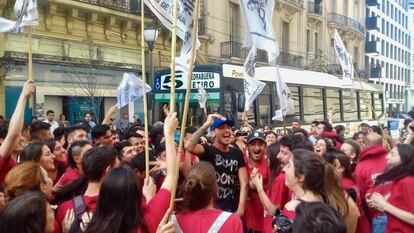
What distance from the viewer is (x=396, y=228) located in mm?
3893

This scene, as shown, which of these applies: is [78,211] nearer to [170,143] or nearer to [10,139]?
[170,143]

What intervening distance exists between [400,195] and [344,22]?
125 feet

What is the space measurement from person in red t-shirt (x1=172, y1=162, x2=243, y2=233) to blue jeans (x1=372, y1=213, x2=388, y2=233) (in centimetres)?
217

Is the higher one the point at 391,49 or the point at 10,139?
the point at 391,49

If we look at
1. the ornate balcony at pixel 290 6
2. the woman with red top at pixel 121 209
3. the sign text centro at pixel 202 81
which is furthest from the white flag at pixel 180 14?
the ornate balcony at pixel 290 6

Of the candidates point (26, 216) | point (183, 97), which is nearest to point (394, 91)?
point (183, 97)

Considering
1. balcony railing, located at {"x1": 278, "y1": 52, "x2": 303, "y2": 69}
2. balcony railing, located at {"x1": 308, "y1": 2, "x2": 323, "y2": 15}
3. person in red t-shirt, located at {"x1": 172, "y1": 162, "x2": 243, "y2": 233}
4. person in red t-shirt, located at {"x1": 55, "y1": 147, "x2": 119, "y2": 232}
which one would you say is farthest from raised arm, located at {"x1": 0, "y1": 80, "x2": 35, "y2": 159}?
balcony railing, located at {"x1": 308, "y1": 2, "x2": 323, "y2": 15}

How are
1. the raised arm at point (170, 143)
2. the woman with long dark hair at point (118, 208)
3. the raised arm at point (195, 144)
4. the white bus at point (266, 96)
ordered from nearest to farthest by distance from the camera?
the woman with long dark hair at point (118, 208)
the raised arm at point (170, 143)
the raised arm at point (195, 144)
the white bus at point (266, 96)

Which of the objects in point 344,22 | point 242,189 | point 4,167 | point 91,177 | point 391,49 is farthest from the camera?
point 391,49

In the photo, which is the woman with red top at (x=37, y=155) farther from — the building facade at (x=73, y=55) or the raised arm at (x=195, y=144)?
the building facade at (x=73, y=55)

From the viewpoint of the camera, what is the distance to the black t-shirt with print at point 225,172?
4.79 m

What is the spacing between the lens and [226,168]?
15.9 feet

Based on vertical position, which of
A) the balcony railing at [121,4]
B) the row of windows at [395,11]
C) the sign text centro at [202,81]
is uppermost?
the row of windows at [395,11]

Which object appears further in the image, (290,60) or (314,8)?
(314,8)
